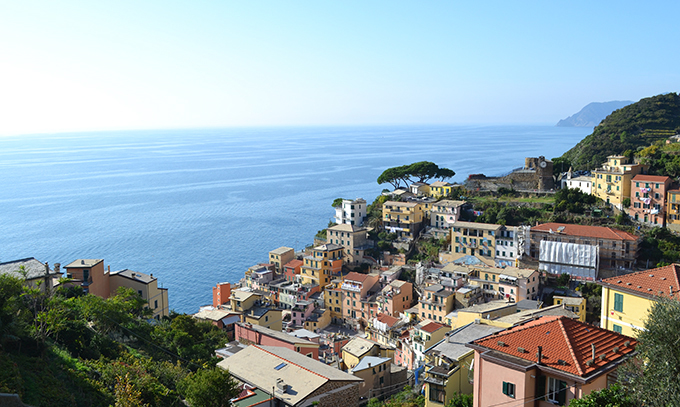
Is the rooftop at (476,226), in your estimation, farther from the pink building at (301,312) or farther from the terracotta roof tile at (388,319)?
the pink building at (301,312)

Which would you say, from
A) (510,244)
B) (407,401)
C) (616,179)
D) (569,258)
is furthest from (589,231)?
(407,401)

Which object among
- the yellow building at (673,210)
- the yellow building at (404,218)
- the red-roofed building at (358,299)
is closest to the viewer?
the yellow building at (673,210)

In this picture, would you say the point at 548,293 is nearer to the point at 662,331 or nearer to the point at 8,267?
the point at 662,331

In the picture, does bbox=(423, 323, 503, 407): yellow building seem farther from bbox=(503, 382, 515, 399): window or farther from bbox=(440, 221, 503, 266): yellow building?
bbox=(440, 221, 503, 266): yellow building

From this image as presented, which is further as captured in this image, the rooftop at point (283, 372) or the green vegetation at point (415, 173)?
the green vegetation at point (415, 173)

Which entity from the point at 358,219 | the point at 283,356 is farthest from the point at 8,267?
the point at 358,219

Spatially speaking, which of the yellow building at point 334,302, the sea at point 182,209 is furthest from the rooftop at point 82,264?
the yellow building at point 334,302

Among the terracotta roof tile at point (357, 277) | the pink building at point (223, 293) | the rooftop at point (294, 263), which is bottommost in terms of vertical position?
the pink building at point (223, 293)

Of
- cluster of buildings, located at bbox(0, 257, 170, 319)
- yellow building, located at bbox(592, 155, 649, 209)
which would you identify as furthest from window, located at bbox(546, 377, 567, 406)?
yellow building, located at bbox(592, 155, 649, 209)
